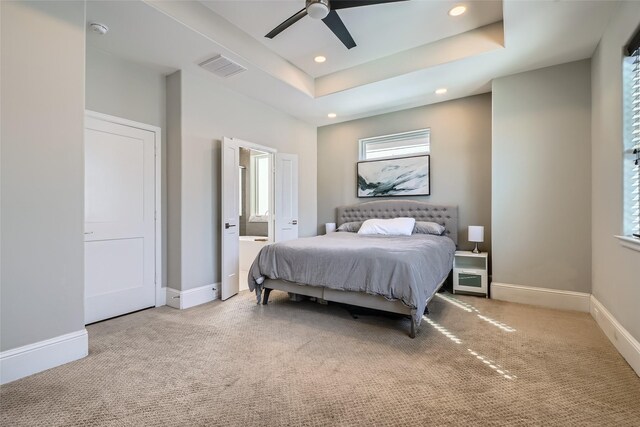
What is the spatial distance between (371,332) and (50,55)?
11.1 ft

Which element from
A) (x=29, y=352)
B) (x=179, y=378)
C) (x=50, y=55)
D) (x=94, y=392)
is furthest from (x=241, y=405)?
(x=50, y=55)

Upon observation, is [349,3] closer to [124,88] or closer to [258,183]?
[124,88]

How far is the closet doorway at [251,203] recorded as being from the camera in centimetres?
381

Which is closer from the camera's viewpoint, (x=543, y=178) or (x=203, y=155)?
(x=543, y=178)

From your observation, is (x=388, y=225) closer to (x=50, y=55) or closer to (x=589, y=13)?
(x=589, y=13)

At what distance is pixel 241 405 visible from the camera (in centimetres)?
165

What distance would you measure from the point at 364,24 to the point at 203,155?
245 cm

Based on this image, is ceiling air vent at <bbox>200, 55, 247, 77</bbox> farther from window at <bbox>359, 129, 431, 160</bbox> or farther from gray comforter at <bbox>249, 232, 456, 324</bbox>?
window at <bbox>359, 129, 431, 160</bbox>

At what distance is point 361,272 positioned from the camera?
2.71 metres

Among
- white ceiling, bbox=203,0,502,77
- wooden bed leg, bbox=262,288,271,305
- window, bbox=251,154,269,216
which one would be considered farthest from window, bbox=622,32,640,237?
window, bbox=251,154,269,216

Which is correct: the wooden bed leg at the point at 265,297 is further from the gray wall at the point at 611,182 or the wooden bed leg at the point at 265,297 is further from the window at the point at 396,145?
the gray wall at the point at 611,182

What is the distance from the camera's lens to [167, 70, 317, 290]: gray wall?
3.52 metres

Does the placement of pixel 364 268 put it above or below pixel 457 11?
below

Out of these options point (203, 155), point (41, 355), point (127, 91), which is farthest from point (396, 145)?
point (41, 355)
